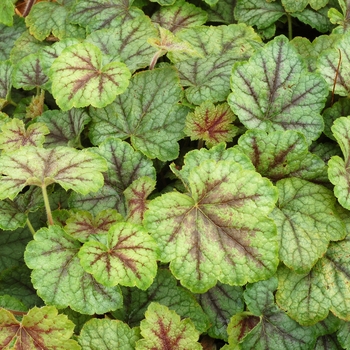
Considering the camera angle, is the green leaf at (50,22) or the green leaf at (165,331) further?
the green leaf at (50,22)

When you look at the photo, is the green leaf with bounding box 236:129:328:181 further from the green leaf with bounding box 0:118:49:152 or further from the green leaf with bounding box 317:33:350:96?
the green leaf with bounding box 0:118:49:152

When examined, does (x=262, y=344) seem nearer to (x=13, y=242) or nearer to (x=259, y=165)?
(x=259, y=165)

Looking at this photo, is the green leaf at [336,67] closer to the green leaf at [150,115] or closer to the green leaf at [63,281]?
the green leaf at [150,115]

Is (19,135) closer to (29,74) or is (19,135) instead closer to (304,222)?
(29,74)

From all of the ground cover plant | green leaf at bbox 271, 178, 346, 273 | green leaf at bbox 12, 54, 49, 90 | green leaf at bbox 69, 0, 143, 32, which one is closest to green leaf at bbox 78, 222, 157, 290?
the ground cover plant

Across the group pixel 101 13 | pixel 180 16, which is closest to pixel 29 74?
pixel 101 13

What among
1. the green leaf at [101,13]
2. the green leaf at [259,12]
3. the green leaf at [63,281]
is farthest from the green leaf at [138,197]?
the green leaf at [259,12]
